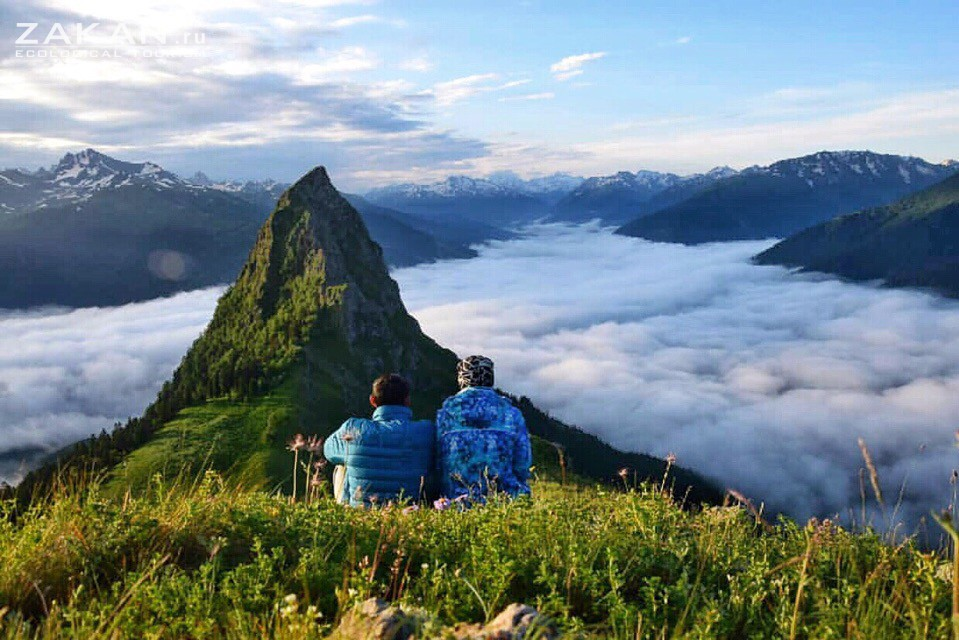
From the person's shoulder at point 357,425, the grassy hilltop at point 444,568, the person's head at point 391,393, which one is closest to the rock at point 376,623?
the grassy hilltop at point 444,568

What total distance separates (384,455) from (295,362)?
278 feet

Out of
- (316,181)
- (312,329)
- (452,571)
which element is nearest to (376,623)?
(452,571)

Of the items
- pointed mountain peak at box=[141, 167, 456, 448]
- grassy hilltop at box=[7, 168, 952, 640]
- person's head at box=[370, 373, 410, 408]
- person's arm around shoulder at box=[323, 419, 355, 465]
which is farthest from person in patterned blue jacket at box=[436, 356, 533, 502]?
pointed mountain peak at box=[141, 167, 456, 448]

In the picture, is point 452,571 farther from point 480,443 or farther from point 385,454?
point 385,454

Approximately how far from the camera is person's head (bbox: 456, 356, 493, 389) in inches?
378

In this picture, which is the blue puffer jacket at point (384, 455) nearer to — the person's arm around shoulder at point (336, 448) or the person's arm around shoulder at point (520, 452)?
the person's arm around shoulder at point (336, 448)

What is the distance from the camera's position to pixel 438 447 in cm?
935

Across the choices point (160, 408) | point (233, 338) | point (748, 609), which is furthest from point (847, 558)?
point (233, 338)

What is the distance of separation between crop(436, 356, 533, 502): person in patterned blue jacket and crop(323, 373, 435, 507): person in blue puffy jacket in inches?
12.1

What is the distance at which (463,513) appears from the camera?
595 centimetres

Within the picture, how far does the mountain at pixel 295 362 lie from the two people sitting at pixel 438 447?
54.8m

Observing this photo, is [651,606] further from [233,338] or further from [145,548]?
[233,338]

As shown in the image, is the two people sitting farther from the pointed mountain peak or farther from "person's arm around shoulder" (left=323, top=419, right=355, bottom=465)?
the pointed mountain peak

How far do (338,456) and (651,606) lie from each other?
596cm
